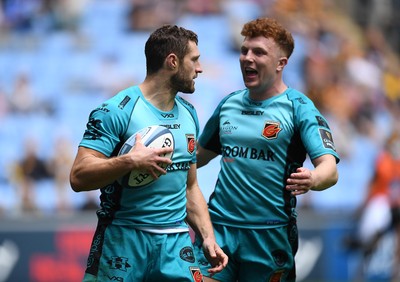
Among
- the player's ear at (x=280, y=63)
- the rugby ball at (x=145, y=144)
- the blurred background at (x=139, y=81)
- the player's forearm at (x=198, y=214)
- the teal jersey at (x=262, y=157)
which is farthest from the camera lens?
the blurred background at (x=139, y=81)

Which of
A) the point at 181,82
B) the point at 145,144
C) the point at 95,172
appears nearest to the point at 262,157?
the point at 181,82

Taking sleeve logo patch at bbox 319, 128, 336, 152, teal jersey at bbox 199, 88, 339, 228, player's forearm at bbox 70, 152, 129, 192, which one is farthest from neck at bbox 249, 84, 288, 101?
player's forearm at bbox 70, 152, 129, 192

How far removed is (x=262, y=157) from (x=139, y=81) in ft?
34.8

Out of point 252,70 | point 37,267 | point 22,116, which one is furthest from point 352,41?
point 252,70

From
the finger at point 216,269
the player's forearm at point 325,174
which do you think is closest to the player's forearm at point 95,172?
the finger at point 216,269

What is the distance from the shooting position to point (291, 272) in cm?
705

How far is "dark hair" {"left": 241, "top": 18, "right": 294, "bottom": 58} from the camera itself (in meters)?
6.88

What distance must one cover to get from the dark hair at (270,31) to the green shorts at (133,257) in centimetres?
164

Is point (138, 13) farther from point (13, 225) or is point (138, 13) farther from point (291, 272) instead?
point (291, 272)

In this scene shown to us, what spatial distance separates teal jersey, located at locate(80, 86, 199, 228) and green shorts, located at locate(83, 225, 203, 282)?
0.07 m

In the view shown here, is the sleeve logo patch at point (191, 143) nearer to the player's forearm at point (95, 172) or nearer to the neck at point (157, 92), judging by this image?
the neck at point (157, 92)

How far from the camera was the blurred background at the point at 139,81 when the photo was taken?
14.6 m

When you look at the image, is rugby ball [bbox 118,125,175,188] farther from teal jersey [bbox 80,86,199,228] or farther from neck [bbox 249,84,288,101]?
neck [bbox 249,84,288,101]

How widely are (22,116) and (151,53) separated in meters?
10.9
